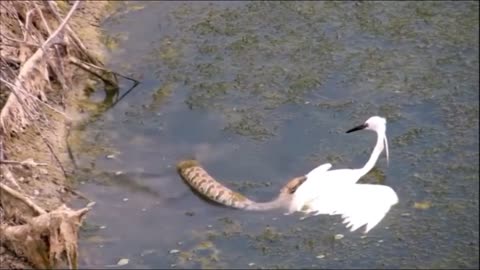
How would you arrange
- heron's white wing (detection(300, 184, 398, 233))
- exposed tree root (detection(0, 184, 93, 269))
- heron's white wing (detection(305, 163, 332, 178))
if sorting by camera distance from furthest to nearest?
heron's white wing (detection(305, 163, 332, 178)), heron's white wing (detection(300, 184, 398, 233)), exposed tree root (detection(0, 184, 93, 269))

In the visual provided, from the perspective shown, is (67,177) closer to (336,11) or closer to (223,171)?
(223,171)

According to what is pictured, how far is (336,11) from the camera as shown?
9852 mm

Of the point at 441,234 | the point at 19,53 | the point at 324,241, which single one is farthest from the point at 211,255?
the point at 19,53

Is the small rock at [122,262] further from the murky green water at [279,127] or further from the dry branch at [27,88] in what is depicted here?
the dry branch at [27,88]

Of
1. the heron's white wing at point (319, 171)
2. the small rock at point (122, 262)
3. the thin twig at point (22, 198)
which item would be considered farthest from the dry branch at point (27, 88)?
the heron's white wing at point (319, 171)

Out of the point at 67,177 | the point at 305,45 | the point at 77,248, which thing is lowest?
the point at 77,248

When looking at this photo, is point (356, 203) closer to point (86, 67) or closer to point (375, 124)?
point (375, 124)

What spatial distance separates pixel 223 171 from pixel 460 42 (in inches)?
102

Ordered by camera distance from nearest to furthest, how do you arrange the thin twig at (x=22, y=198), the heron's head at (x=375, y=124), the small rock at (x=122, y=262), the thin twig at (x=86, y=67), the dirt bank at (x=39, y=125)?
the dirt bank at (x=39, y=125) → the thin twig at (x=22, y=198) → the small rock at (x=122, y=262) → the heron's head at (x=375, y=124) → the thin twig at (x=86, y=67)

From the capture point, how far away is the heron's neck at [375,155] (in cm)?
734

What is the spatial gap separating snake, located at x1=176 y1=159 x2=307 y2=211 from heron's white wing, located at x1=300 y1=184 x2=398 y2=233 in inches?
6.4

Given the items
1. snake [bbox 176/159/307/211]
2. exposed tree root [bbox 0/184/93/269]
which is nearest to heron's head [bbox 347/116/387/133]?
snake [bbox 176/159/307/211]

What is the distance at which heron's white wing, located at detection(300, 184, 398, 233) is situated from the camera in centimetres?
704

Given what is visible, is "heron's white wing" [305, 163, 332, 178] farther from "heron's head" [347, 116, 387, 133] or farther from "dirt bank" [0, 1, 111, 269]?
"dirt bank" [0, 1, 111, 269]
